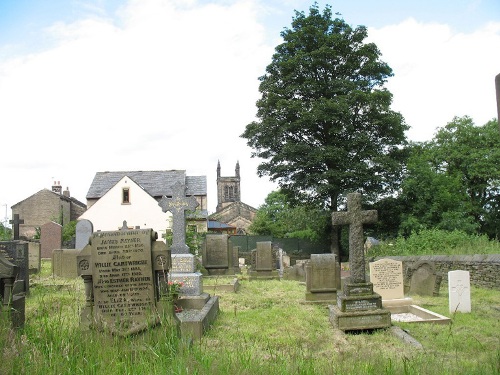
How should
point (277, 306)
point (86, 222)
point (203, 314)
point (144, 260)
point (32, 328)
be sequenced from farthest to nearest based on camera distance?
point (86, 222) < point (277, 306) < point (203, 314) < point (144, 260) < point (32, 328)

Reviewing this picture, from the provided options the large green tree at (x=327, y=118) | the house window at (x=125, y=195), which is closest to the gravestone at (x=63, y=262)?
the large green tree at (x=327, y=118)

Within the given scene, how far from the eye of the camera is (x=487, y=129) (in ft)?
131

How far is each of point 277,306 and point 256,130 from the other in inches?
812

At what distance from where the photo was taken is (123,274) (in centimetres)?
648

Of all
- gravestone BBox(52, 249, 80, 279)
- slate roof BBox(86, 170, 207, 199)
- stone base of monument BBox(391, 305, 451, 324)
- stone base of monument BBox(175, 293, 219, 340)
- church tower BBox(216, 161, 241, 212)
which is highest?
church tower BBox(216, 161, 241, 212)

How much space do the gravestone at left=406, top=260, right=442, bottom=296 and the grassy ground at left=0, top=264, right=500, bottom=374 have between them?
2159mm

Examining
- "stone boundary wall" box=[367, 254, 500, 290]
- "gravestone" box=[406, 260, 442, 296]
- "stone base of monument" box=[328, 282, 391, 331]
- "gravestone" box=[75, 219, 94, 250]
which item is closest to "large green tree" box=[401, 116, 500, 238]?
"stone boundary wall" box=[367, 254, 500, 290]

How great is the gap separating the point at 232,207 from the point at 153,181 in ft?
133

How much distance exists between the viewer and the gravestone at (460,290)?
32.6ft

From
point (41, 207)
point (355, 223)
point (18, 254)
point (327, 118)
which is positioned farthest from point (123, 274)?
point (41, 207)

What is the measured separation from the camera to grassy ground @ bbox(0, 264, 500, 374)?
3867 mm

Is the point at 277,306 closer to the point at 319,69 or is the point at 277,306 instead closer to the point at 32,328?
the point at 32,328

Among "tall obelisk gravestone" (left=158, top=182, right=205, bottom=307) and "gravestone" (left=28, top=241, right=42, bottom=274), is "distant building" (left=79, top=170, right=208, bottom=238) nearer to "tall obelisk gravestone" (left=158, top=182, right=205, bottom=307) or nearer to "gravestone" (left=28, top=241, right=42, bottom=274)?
"gravestone" (left=28, top=241, right=42, bottom=274)

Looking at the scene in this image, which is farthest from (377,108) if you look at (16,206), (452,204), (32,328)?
(16,206)
